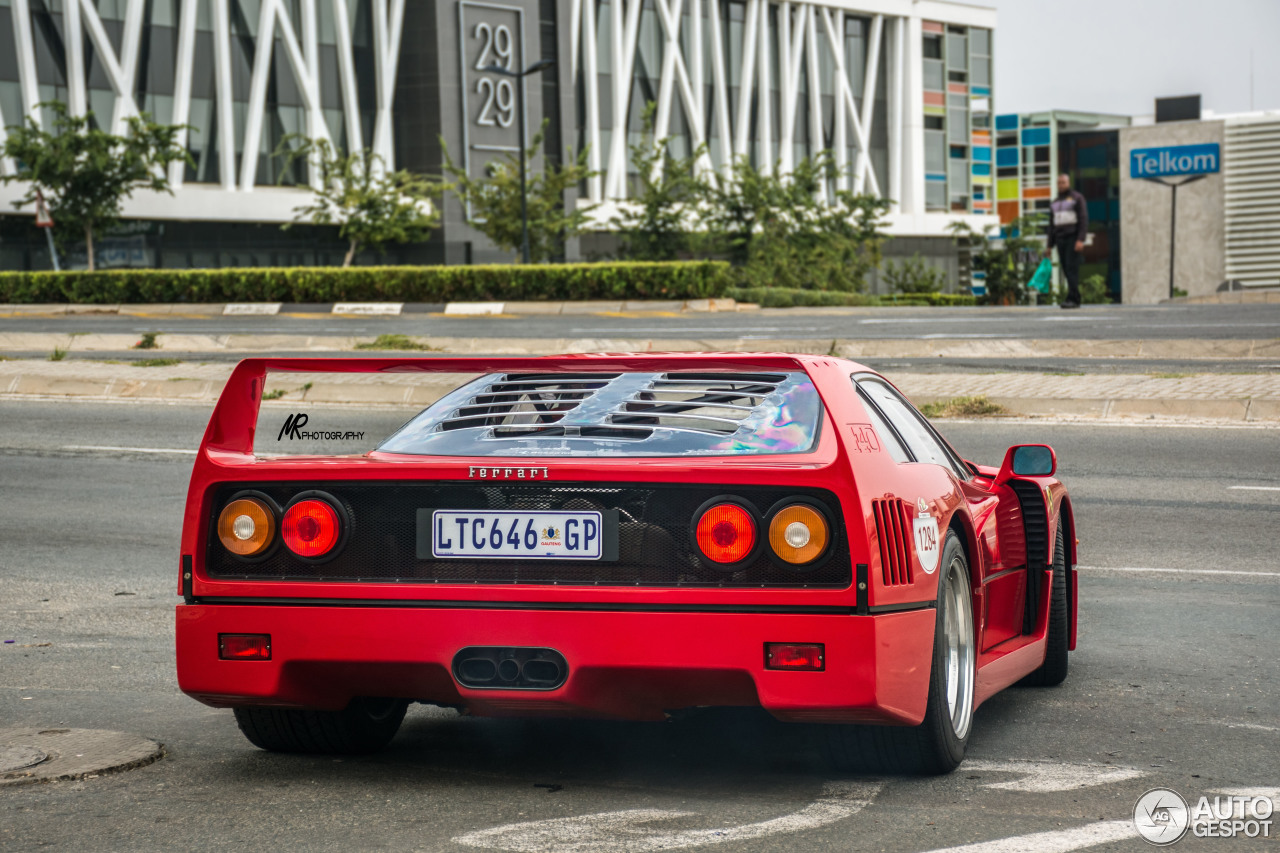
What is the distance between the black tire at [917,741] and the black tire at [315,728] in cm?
141

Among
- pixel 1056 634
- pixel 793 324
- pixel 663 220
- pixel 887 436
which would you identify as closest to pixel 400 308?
pixel 793 324

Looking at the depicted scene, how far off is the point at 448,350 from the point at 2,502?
1256 centimetres

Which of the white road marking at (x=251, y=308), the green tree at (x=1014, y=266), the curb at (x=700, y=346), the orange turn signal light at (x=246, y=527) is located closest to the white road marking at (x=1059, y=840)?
the orange turn signal light at (x=246, y=527)

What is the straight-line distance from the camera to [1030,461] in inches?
211

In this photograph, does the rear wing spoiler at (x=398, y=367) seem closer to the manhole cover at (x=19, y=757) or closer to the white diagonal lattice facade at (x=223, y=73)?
the manhole cover at (x=19, y=757)

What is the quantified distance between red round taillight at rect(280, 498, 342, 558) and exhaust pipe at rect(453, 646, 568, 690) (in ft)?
1.64

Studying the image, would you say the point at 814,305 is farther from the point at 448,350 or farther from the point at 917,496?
the point at 917,496

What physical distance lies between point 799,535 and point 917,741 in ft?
2.44

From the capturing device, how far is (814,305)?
123ft

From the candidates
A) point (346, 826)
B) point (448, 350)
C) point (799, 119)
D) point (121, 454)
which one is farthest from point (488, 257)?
point (346, 826)

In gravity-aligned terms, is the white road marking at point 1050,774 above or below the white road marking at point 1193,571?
above
